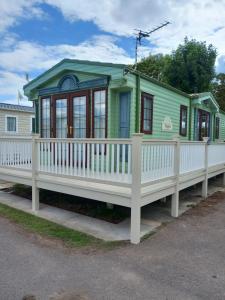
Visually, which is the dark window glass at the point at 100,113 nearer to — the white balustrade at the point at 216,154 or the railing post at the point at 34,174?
the railing post at the point at 34,174

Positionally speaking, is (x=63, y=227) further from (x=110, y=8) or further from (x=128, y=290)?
(x=110, y=8)

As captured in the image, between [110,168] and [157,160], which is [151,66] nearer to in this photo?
[110,168]

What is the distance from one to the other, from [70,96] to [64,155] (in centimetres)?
275

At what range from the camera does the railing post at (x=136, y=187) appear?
12.2 feet

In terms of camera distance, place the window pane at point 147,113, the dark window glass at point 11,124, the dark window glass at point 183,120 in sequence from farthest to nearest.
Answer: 1. the dark window glass at point 11,124
2. the dark window glass at point 183,120
3. the window pane at point 147,113

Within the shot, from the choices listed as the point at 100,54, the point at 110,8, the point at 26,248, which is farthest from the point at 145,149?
the point at 100,54

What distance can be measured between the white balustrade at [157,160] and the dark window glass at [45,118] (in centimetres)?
436

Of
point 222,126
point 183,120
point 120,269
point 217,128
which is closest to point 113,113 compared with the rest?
point 183,120

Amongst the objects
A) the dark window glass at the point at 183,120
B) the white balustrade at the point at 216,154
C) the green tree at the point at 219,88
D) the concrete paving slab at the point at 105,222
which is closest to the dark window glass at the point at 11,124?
the concrete paving slab at the point at 105,222

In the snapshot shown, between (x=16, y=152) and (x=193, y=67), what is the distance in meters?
12.7

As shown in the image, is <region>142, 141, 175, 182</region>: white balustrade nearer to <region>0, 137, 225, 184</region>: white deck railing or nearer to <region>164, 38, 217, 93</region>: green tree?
<region>0, 137, 225, 184</region>: white deck railing

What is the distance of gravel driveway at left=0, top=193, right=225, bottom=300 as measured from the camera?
8.22 ft

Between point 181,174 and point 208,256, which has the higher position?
point 181,174

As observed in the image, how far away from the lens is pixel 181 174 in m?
5.26
